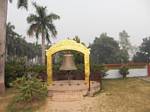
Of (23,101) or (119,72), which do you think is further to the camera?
(119,72)

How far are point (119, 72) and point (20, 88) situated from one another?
Answer: 51.5 ft

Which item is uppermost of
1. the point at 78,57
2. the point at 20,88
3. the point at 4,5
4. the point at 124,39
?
the point at 124,39

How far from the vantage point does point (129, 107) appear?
1496 centimetres

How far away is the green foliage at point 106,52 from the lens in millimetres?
66188

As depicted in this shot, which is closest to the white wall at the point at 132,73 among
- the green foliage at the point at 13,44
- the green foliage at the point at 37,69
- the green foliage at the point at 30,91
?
the green foliage at the point at 37,69

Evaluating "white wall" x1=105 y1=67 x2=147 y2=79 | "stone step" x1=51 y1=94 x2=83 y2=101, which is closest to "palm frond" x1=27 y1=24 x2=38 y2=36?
"white wall" x1=105 y1=67 x2=147 y2=79

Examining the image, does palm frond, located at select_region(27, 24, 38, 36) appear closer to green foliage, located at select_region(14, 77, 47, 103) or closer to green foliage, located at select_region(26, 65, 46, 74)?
green foliage, located at select_region(26, 65, 46, 74)

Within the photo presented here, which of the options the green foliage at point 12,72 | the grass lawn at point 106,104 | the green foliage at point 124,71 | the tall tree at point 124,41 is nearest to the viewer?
the grass lawn at point 106,104

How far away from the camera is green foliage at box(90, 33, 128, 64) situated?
217 feet

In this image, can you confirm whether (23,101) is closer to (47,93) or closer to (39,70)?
(47,93)

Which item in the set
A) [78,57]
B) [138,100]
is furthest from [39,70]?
[138,100]

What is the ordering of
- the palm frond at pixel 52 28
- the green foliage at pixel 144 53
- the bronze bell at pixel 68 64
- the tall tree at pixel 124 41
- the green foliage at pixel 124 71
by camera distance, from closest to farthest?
the bronze bell at pixel 68 64 < the green foliage at pixel 124 71 < the palm frond at pixel 52 28 < the green foliage at pixel 144 53 < the tall tree at pixel 124 41

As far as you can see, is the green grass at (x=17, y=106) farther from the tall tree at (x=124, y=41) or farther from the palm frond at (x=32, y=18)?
the tall tree at (x=124, y=41)

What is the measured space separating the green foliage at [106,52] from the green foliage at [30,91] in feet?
164
